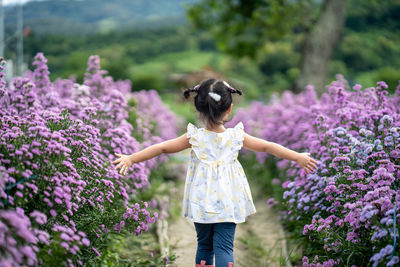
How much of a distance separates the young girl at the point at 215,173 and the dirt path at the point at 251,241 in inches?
37.9

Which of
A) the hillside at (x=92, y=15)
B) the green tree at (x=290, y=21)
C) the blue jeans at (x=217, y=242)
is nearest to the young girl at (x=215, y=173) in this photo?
the blue jeans at (x=217, y=242)

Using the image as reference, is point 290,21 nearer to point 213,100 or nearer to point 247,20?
point 247,20

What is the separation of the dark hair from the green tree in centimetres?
725

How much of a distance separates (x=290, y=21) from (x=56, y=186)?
29.5 feet

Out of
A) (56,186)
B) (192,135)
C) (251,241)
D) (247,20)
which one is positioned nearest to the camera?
(56,186)

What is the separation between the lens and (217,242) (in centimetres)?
262

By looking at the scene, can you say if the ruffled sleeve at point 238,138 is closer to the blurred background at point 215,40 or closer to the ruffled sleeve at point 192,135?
the ruffled sleeve at point 192,135

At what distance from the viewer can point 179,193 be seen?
19.8 ft

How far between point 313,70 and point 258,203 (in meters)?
5.71

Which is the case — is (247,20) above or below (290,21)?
above

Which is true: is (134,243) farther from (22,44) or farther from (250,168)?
(22,44)

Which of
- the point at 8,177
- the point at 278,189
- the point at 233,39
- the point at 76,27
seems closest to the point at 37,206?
the point at 8,177

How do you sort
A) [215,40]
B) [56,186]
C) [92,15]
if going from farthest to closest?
[92,15]
[215,40]
[56,186]

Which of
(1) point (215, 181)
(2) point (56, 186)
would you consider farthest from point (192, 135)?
(2) point (56, 186)
